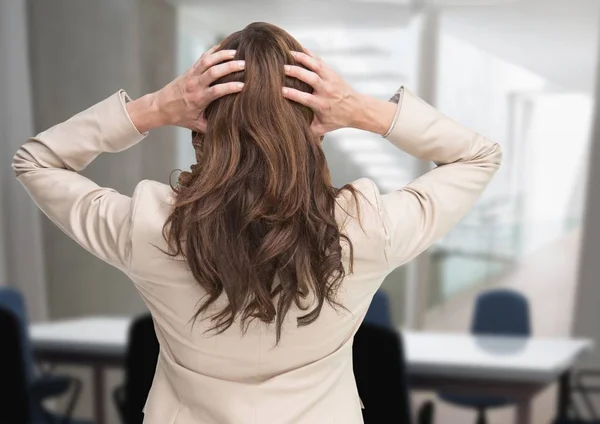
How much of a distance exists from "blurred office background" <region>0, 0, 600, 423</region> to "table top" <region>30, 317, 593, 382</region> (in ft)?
Result: 2.44

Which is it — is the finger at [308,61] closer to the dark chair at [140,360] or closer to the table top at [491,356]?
the dark chair at [140,360]

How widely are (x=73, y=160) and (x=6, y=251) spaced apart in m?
2.70

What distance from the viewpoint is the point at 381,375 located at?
1648 mm

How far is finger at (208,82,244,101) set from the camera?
657 millimetres

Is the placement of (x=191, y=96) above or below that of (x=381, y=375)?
above

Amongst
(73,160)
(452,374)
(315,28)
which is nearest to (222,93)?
(73,160)

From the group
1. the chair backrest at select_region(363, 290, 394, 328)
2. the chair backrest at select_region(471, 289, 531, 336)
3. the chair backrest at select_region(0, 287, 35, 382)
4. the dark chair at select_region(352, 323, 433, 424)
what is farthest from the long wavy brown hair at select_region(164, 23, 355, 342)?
the chair backrest at select_region(471, 289, 531, 336)

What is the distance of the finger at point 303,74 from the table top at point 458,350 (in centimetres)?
159

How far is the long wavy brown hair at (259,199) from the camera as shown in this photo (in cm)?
66

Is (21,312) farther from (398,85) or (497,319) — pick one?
(398,85)

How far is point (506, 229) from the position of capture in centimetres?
324

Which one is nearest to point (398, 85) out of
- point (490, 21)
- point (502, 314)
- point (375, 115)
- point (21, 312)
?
point (490, 21)

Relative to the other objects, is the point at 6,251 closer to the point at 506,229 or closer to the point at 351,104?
the point at 506,229

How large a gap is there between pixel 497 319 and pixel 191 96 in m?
2.18
